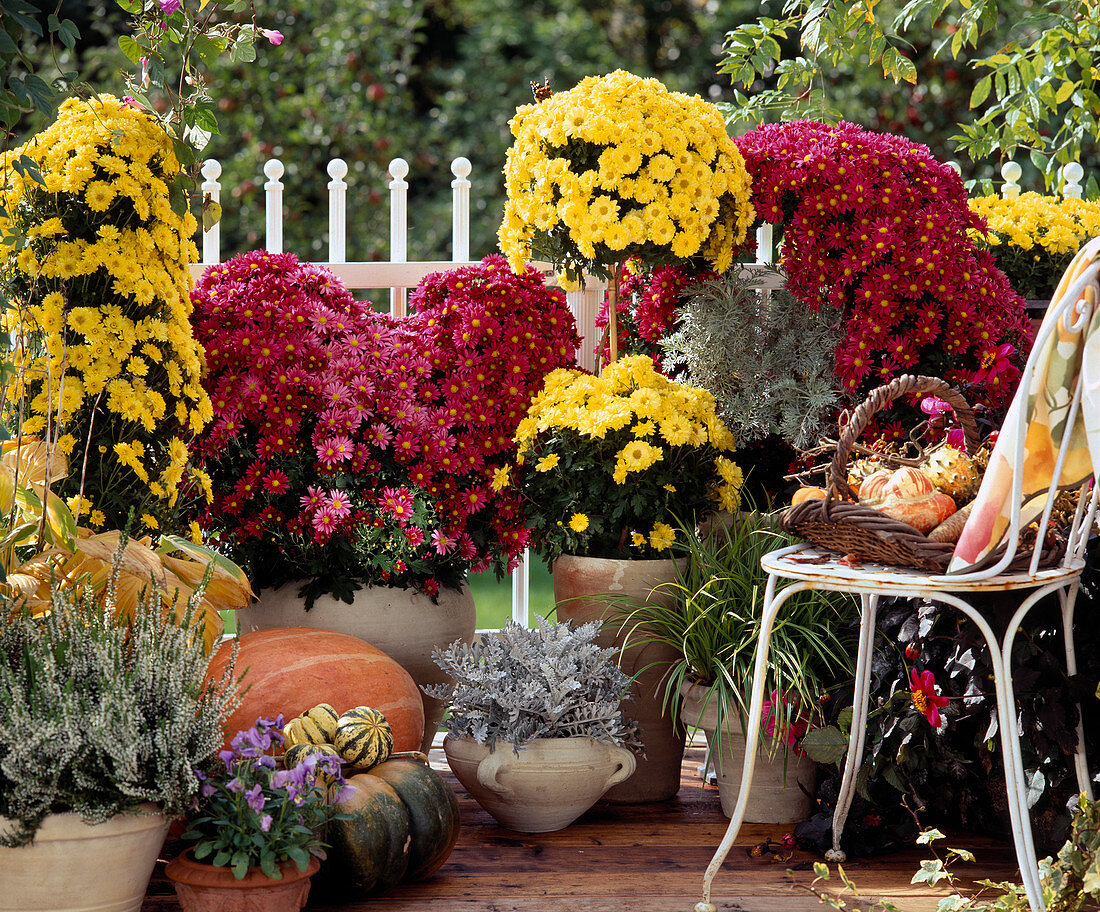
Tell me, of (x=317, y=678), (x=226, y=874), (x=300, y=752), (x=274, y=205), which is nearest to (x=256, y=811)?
(x=226, y=874)

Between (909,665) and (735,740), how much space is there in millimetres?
445

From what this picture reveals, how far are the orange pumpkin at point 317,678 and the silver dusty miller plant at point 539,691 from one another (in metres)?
0.11

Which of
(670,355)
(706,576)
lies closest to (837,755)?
(706,576)

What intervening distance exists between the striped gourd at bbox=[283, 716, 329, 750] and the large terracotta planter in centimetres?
38

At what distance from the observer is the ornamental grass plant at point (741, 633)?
264cm

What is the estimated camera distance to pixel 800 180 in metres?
3.16

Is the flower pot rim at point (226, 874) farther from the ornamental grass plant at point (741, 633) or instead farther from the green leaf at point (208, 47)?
the green leaf at point (208, 47)

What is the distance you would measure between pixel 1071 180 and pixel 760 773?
2.61m

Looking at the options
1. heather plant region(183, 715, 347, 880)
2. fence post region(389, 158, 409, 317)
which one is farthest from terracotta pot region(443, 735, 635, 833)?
fence post region(389, 158, 409, 317)

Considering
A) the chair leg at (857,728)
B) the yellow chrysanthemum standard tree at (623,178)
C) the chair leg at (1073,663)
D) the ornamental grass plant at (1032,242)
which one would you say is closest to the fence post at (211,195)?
the yellow chrysanthemum standard tree at (623,178)

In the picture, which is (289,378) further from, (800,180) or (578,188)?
(800,180)

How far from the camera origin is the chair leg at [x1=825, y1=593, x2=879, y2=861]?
2458mm

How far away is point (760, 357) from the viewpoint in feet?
10.7

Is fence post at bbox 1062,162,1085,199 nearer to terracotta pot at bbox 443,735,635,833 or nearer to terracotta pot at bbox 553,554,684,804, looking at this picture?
terracotta pot at bbox 553,554,684,804
